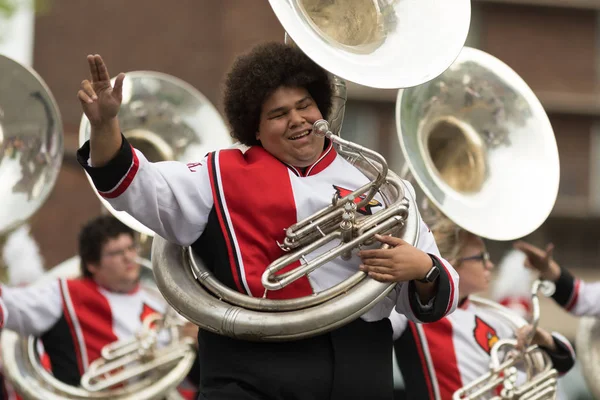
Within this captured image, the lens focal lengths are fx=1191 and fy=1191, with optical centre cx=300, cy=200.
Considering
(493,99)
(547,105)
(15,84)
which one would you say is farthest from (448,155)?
(547,105)

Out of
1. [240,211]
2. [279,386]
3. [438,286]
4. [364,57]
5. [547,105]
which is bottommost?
[279,386]

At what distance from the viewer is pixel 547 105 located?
2117 centimetres

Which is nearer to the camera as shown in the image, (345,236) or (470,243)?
(345,236)

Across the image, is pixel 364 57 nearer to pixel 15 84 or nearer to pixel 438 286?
pixel 438 286

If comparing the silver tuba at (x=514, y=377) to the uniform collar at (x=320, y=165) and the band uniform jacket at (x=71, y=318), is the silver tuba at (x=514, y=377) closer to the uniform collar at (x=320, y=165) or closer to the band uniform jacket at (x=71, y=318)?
the uniform collar at (x=320, y=165)

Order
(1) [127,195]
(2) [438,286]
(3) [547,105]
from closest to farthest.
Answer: (1) [127,195], (2) [438,286], (3) [547,105]

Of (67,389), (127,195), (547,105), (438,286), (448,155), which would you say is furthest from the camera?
(547,105)

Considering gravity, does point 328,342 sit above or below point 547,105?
below

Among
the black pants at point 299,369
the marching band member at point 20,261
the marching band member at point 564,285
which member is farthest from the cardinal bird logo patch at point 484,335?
the marching band member at point 20,261

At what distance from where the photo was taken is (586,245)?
70.0 ft

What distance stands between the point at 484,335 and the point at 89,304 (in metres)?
2.12

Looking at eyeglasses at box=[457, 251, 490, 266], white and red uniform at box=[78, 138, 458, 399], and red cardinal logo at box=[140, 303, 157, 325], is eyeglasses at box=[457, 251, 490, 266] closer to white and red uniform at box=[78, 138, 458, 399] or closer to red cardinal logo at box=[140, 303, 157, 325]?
white and red uniform at box=[78, 138, 458, 399]

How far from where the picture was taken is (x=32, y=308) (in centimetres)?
586

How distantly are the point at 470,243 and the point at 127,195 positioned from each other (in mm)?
2388
